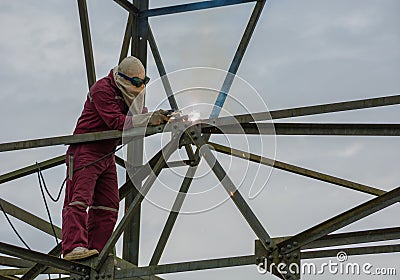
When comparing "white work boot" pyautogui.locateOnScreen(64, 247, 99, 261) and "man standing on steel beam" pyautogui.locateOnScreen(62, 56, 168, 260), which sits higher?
"man standing on steel beam" pyautogui.locateOnScreen(62, 56, 168, 260)

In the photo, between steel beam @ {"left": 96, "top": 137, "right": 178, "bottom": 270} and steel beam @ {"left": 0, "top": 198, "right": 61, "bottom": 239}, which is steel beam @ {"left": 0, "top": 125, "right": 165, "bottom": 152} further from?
steel beam @ {"left": 0, "top": 198, "right": 61, "bottom": 239}

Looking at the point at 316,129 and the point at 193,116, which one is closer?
the point at 316,129

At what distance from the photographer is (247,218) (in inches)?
380

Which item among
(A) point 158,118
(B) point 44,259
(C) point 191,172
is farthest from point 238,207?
(C) point 191,172

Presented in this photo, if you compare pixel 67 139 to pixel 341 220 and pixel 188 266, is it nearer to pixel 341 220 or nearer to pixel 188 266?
pixel 188 266

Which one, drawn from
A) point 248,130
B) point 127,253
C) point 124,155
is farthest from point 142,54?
point 248,130

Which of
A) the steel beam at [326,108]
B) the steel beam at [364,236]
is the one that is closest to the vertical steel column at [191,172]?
the steel beam at [326,108]

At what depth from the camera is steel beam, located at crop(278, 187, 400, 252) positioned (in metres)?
8.94

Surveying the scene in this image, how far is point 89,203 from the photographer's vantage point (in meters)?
10.7

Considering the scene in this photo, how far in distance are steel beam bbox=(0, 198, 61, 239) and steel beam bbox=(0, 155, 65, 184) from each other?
0.86ft

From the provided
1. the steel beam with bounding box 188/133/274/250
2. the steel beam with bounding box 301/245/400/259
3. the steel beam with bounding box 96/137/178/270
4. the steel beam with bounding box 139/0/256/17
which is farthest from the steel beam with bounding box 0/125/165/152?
the steel beam with bounding box 139/0/256/17

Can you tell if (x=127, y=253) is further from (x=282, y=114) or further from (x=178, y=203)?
(x=282, y=114)

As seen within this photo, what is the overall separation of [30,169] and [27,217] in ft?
1.62

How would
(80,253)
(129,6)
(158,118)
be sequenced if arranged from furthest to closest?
(129,6) → (80,253) → (158,118)
